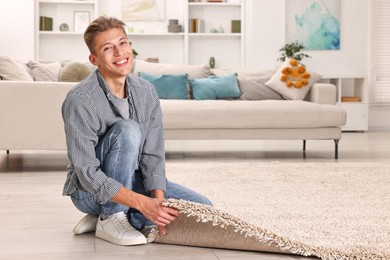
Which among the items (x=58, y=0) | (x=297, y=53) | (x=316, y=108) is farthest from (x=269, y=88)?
(x=58, y=0)

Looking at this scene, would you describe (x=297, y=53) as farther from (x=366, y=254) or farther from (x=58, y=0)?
(x=366, y=254)

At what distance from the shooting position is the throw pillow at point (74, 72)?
20.2 feet

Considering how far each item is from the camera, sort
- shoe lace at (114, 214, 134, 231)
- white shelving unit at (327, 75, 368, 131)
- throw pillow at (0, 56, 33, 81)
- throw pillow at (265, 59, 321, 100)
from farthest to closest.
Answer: white shelving unit at (327, 75, 368, 131)
throw pillow at (265, 59, 321, 100)
throw pillow at (0, 56, 33, 81)
shoe lace at (114, 214, 134, 231)

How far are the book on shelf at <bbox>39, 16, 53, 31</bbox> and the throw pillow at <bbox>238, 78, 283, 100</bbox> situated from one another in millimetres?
3173

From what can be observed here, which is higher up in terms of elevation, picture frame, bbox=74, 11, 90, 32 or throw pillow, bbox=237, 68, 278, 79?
picture frame, bbox=74, 11, 90, 32

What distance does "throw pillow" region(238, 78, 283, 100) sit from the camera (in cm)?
679

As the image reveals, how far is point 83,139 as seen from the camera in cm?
263

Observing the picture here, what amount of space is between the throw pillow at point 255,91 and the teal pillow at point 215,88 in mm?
71

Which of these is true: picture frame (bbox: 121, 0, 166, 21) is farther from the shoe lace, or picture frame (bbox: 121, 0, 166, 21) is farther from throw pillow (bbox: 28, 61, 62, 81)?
the shoe lace

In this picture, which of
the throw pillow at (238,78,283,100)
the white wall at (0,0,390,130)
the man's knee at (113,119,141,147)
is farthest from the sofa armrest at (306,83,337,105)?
the man's knee at (113,119,141,147)

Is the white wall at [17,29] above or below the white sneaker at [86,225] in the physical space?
above

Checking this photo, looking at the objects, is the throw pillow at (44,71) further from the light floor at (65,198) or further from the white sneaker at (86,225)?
the white sneaker at (86,225)

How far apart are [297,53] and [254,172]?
15.8 ft

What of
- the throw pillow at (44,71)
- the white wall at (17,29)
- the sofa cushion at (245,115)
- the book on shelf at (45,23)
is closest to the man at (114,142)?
the sofa cushion at (245,115)
